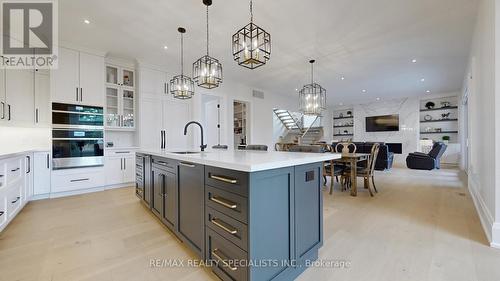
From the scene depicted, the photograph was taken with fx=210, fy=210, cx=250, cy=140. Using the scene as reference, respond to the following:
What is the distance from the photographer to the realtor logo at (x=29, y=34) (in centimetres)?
295

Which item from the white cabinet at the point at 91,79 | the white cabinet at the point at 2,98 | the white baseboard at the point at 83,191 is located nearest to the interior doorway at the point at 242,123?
the white baseboard at the point at 83,191

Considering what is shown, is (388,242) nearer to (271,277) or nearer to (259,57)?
(271,277)

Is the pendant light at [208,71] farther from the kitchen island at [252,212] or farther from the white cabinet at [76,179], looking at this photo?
the white cabinet at [76,179]

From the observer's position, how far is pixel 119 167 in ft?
14.9

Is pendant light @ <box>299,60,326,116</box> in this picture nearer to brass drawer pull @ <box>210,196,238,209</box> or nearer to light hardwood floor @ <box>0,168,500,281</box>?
light hardwood floor @ <box>0,168,500,281</box>

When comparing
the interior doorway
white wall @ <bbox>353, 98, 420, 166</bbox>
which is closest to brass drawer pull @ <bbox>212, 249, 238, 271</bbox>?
the interior doorway

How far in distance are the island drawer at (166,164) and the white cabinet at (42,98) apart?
318cm

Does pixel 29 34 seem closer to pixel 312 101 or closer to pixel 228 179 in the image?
pixel 228 179

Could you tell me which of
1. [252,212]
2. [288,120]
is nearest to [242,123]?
[288,120]

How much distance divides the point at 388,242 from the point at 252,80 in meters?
5.59

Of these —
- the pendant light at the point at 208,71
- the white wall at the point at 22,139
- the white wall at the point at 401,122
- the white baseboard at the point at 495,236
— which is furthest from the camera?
the white wall at the point at 401,122

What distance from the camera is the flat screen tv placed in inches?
373

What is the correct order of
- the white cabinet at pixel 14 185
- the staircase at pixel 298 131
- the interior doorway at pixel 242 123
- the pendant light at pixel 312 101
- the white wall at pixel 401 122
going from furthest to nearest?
the staircase at pixel 298 131, the white wall at pixel 401 122, the interior doorway at pixel 242 123, the pendant light at pixel 312 101, the white cabinet at pixel 14 185

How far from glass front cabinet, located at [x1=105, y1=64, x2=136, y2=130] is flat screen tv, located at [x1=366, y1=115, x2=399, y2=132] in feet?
33.0
